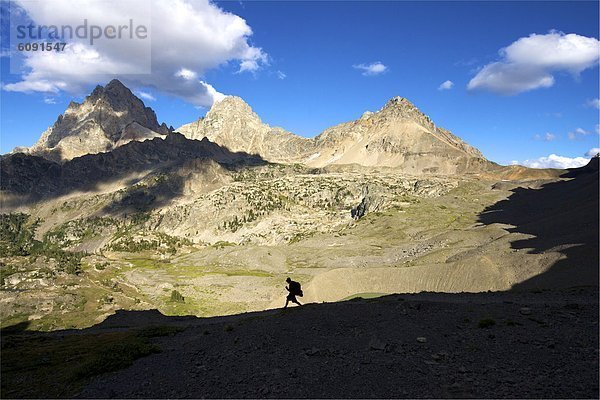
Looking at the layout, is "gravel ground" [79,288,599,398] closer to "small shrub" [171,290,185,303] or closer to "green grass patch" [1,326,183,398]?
"green grass patch" [1,326,183,398]

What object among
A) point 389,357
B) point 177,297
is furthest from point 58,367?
point 177,297

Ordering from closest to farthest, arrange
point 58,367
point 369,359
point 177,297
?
point 369,359 < point 58,367 < point 177,297

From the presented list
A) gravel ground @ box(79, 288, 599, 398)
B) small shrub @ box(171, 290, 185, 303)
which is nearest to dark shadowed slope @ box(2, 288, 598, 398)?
gravel ground @ box(79, 288, 599, 398)

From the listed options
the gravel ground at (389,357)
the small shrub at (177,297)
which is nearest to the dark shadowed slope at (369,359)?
the gravel ground at (389,357)

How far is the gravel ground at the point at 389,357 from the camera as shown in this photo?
51.5ft

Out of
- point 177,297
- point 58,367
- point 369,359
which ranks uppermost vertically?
point 369,359

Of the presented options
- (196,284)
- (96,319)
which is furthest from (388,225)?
(96,319)

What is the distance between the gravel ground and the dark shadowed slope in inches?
2.4

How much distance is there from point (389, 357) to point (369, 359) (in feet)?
3.35

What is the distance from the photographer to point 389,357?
1864 centimetres

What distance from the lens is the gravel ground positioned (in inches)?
619

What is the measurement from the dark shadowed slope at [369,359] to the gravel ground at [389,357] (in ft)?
0.20

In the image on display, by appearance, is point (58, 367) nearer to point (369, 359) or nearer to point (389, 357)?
point (369, 359)

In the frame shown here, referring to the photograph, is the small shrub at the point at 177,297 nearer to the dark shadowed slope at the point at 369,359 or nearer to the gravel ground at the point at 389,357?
the dark shadowed slope at the point at 369,359
